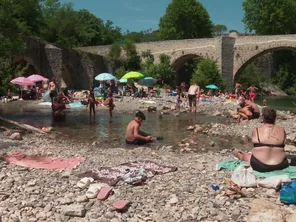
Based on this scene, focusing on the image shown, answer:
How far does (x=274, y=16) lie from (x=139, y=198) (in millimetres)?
41585

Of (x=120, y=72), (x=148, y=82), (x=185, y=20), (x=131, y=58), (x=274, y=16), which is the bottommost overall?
(x=148, y=82)

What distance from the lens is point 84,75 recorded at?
33031 mm

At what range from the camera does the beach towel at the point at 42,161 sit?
242 inches

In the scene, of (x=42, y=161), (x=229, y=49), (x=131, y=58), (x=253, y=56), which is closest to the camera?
(x=42, y=161)

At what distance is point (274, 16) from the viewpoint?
137 feet

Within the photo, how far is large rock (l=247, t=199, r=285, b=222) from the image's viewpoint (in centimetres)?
374

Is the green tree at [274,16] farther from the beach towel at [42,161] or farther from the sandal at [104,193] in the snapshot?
the sandal at [104,193]

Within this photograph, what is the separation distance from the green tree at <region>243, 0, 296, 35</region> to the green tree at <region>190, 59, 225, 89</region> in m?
14.2

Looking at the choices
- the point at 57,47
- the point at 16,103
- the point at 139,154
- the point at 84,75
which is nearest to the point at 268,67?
the point at 84,75

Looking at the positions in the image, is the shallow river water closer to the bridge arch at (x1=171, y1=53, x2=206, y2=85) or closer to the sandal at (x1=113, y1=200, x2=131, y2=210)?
the sandal at (x1=113, y1=200, x2=131, y2=210)

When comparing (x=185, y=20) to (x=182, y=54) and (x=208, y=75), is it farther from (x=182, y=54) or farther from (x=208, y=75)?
(x=208, y=75)

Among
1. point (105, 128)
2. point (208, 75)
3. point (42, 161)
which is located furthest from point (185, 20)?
point (42, 161)

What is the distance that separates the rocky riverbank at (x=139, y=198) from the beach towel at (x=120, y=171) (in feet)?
0.39

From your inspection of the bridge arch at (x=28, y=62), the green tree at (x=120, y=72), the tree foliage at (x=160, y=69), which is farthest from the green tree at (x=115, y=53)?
the bridge arch at (x=28, y=62)
